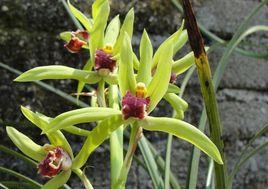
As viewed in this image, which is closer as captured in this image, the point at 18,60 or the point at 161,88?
the point at 161,88

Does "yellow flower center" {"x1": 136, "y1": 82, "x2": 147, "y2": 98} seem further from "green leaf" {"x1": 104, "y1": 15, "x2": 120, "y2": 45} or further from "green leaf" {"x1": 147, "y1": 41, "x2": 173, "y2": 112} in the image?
"green leaf" {"x1": 104, "y1": 15, "x2": 120, "y2": 45}

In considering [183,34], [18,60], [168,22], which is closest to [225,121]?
[168,22]

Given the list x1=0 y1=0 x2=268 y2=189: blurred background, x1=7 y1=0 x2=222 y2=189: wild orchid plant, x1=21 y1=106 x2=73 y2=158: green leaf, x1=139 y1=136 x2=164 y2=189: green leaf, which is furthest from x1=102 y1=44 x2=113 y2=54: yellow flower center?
x1=0 y1=0 x2=268 y2=189: blurred background

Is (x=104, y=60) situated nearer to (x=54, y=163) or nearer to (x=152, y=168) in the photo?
(x=54, y=163)

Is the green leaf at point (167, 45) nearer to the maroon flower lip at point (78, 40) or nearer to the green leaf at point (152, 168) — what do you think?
the maroon flower lip at point (78, 40)

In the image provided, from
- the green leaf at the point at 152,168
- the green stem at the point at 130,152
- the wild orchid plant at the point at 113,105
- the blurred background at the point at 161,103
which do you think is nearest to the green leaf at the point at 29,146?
the wild orchid plant at the point at 113,105

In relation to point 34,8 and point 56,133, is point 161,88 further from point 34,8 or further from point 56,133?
point 34,8

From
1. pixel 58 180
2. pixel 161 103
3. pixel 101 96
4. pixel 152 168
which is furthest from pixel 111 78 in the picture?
pixel 161 103
